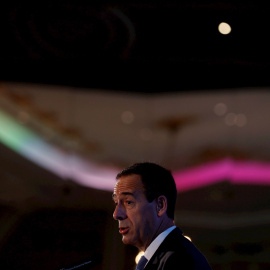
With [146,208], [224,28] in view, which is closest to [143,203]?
[146,208]

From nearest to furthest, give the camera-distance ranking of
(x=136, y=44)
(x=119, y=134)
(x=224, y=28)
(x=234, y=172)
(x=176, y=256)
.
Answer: (x=176, y=256) < (x=224, y=28) < (x=136, y=44) < (x=234, y=172) < (x=119, y=134)

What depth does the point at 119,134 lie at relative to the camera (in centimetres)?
525

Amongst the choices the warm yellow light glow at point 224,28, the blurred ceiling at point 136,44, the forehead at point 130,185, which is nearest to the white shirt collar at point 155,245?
the forehead at point 130,185

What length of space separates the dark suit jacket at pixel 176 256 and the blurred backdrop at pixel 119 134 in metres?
3.18

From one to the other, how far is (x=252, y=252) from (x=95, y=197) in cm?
158

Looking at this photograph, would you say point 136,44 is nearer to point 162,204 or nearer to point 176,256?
point 162,204

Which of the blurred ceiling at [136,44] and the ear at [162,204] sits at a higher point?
the blurred ceiling at [136,44]

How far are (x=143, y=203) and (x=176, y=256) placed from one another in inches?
9.6

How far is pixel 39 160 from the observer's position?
206 inches

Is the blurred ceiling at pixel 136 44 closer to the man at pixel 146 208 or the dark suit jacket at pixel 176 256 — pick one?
the man at pixel 146 208

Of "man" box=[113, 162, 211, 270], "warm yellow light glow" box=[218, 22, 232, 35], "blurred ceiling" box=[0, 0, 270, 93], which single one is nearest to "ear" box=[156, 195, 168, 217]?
"man" box=[113, 162, 211, 270]

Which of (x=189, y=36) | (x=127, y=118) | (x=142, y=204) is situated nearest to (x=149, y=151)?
(x=127, y=118)

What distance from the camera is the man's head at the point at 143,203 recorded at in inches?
58.4

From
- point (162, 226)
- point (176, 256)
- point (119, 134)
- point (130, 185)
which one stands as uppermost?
point (119, 134)
